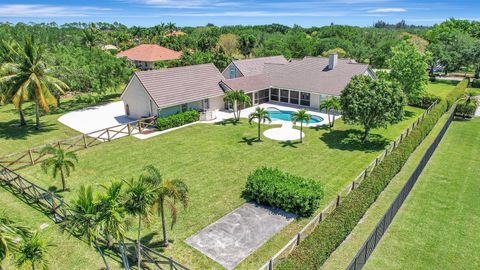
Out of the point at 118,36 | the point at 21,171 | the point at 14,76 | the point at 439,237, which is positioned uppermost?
the point at 118,36

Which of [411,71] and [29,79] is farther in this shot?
[411,71]

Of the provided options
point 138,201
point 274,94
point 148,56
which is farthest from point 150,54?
point 138,201

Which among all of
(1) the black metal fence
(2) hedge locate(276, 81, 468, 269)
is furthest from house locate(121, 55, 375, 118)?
(1) the black metal fence

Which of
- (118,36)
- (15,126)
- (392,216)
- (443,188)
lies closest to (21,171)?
(15,126)

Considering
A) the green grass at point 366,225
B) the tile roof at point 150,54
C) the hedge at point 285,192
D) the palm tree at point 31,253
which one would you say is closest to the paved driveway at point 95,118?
the hedge at point 285,192

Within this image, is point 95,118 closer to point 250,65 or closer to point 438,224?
point 250,65

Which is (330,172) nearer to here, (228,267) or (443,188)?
(443,188)
